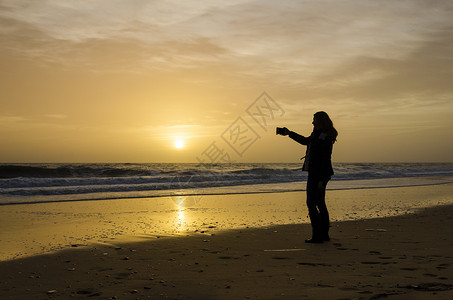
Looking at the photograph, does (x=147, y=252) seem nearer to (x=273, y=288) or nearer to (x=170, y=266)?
(x=170, y=266)

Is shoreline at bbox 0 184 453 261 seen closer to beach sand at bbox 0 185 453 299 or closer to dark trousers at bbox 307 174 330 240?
beach sand at bbox 0 185 453 299

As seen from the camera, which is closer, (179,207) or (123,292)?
(123,292)

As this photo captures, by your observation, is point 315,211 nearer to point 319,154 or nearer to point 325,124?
point 319,154

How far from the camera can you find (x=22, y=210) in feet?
35.2

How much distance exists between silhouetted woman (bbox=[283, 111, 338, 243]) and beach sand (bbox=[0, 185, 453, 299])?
31 cm

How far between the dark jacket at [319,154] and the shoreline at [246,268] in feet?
3.31

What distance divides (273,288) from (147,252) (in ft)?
7.35

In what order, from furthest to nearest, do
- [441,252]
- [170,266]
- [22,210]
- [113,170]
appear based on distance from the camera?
1. [113,170]
2. [22,210]
3. [441,252]
4. [170,266]

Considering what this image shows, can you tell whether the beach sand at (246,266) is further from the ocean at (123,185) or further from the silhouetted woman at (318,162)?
the ocean at (123,185)

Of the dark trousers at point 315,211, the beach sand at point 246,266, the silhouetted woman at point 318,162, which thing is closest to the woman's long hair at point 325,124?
the silhouetted woman at point 318,162

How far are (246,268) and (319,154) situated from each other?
2.21 m

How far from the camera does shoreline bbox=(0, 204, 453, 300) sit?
368cm

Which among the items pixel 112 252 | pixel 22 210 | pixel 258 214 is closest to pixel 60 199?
pixel 22 210

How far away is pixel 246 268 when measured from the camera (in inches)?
180
